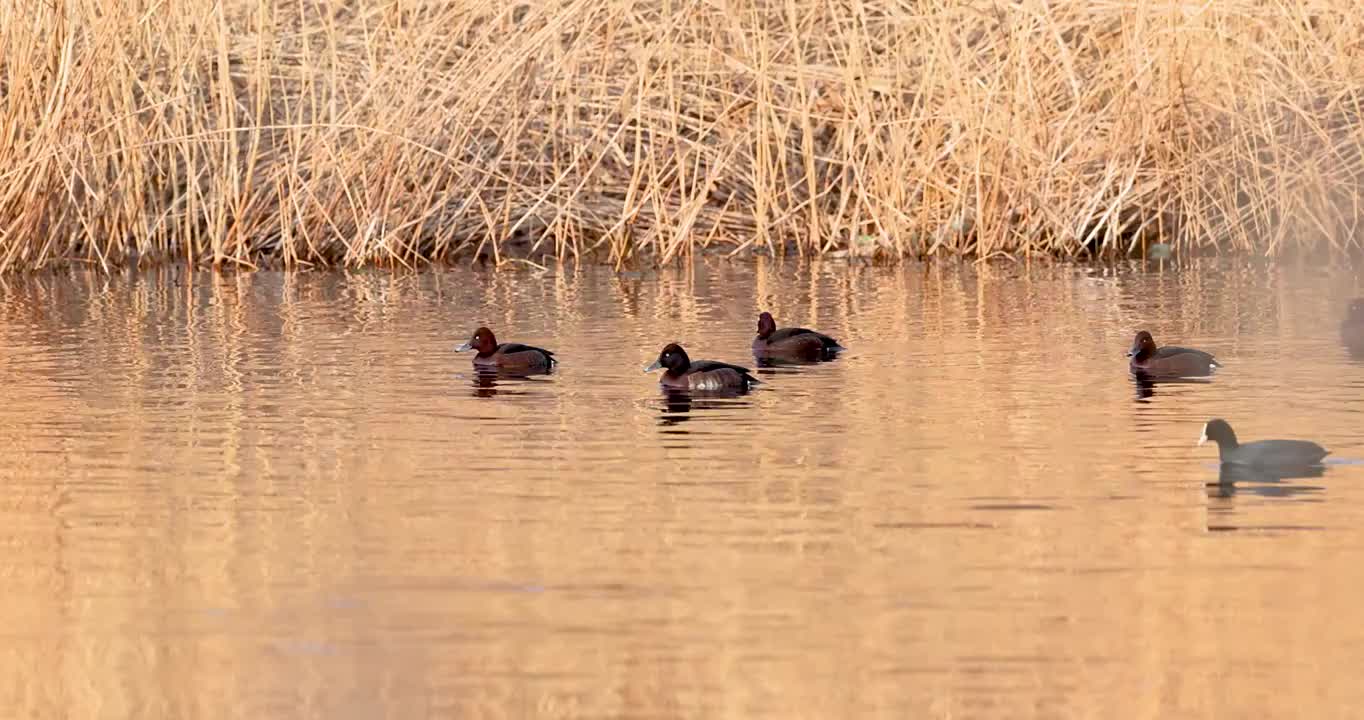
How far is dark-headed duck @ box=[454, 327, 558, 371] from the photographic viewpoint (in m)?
14.0

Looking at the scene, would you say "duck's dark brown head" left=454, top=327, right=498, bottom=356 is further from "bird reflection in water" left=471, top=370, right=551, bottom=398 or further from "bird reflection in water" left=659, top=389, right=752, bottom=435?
"bird reflection in water" left=659, top=389, right=752, bottom=435

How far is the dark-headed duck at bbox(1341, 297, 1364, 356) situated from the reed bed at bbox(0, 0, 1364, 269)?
570 cm

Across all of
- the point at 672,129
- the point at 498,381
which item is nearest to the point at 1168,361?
the point at 498,381

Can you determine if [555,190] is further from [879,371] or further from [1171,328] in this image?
[879,371]

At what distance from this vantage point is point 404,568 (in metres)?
8.16

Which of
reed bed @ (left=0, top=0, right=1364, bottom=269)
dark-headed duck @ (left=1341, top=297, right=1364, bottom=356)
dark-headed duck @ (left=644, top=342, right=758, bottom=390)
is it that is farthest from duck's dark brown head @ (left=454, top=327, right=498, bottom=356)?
reed bed @ (left=0, top=0, right=1364, bottom=269)

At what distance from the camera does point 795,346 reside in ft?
47.2

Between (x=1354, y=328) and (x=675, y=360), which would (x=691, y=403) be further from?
(x=1354, y=328)

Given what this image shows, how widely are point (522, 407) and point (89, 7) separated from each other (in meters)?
8.46

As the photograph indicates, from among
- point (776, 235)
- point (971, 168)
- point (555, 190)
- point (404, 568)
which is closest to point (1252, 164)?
point (971, 168)

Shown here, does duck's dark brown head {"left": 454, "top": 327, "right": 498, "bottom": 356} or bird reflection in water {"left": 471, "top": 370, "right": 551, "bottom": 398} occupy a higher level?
duck's dark brown head {"left": 454, "top": 327, "right": 498, "bottom": 356}

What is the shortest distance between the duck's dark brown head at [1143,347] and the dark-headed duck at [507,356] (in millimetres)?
3100

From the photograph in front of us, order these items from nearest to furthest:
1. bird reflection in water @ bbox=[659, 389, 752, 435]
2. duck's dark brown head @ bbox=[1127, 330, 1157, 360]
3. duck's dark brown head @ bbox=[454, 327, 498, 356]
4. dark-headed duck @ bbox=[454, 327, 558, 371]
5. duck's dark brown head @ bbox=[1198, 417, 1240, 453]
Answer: duck's dark brown head @ bbox=[1198, 417, 1240, 453]
bird reflection in water @ bbox=[659, 389, 752, 435]
duck's dark brown head @ bbox=[1127, 330, 1157, 360]
dark-headed duck @ bbox=[454, 327, 558, 371]
duck's dark brown head @ bbox=[454, 327, 498, 356]

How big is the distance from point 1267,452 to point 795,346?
4.73 m
